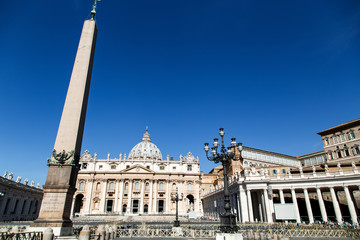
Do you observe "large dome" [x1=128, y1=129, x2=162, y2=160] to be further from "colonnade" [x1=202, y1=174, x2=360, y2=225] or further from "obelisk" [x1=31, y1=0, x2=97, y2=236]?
"obelisk" [x1=31, y1=0, x2=97, y2=236]

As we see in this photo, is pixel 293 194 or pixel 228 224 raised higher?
pixel 293 194

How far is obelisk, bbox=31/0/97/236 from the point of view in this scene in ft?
33.3

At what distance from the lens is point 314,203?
1459 inches

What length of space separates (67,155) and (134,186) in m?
54.8

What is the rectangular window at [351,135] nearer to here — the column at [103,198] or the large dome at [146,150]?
the column at [103,198]

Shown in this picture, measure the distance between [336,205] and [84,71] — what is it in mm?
32466

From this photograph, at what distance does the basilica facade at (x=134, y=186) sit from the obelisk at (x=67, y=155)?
5208 cm

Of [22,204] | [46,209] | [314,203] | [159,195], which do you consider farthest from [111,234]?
[159,195]

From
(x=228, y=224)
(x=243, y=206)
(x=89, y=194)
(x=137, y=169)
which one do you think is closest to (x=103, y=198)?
(x=89, y=194)

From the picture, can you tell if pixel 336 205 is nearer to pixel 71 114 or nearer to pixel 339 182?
pixel 339 182

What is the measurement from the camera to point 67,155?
36.4 feet

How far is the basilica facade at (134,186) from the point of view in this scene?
198 ft

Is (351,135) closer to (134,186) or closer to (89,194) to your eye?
(134,186)

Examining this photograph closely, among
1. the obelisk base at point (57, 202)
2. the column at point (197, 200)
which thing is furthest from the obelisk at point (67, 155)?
the column at point (197, 200)
